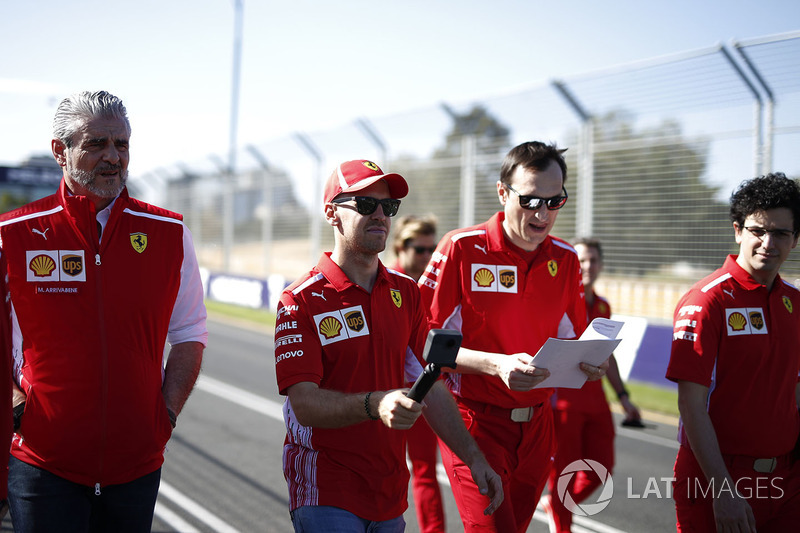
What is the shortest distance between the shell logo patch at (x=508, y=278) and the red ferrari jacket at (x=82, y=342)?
1.69 m

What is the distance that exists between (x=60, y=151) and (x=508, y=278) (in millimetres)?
2132

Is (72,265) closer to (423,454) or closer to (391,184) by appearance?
(391,184)

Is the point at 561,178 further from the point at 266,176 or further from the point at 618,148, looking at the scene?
the point at 266,176

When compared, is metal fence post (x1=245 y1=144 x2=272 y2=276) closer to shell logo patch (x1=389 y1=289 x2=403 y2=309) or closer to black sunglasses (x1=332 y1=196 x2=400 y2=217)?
shell logo patch (x1=389 y1=289 x2=403 y2=309)

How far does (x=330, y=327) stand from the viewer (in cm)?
287

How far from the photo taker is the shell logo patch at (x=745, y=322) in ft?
10.9

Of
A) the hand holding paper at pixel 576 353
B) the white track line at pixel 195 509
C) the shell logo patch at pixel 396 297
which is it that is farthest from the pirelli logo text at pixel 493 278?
the white track line at pixel 195 509

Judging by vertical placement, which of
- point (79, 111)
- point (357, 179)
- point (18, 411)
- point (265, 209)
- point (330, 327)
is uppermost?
point (265, 209)

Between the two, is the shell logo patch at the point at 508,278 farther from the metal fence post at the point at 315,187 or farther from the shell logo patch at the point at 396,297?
the metal fence post at the point at 315,187

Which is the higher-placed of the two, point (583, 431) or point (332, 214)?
point (332, 214)

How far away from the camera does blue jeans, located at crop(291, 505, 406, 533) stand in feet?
8.98

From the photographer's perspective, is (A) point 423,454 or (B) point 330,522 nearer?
(B) point 330,522

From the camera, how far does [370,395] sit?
258 centimetres

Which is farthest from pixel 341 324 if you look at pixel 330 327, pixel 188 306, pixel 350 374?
pixel 188 306
